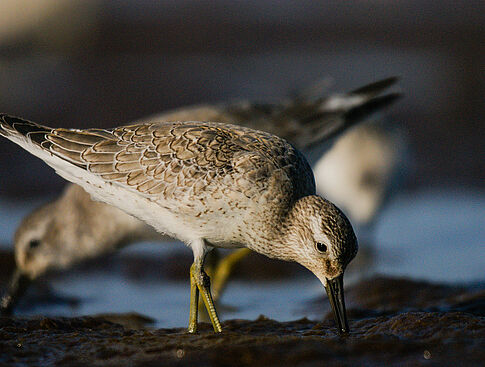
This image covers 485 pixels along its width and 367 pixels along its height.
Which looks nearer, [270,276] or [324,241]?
[324,241]

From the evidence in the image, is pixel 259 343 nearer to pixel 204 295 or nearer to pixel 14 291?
pixel 204 295

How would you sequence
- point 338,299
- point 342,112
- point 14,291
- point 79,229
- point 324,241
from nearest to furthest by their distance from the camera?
A: point 324,241, point 338,299, point 14,291, point 342,112, point 79,229

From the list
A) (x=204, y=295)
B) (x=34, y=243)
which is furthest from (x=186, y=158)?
(x=34, y=243)

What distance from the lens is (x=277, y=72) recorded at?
68.6ft

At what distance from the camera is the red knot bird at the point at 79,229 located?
8.09 metres

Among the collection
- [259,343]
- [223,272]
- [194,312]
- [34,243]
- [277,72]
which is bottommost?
[259,343]

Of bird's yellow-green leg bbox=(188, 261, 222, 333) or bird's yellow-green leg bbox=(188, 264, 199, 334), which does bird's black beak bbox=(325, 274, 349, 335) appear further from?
bird's yellow-green leg bbox=(188, 264, 199, 334)

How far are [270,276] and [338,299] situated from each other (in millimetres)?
4045

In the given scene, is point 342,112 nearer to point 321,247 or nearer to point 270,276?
point 270,276

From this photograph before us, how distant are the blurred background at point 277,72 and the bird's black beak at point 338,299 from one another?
372 cm

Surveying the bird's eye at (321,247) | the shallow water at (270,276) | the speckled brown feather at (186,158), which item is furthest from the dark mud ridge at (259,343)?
the shallow water at (270,276)

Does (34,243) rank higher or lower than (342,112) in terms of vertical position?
lower

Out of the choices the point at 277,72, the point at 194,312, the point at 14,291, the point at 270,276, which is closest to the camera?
the point at 194,312

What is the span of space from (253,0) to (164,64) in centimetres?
690
